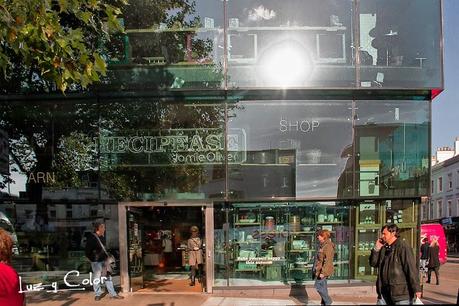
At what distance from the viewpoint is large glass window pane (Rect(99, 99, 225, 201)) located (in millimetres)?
9148

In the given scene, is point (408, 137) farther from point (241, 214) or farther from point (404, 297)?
point (404, 297)

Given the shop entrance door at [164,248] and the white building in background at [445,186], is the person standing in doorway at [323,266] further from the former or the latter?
the white building in background at [445,186]

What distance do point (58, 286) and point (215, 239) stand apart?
362 cm

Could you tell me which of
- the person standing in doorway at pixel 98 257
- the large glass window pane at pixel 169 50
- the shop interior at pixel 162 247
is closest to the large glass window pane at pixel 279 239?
the shop interior at pixel 162 247

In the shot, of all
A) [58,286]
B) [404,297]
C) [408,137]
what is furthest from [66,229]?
[408,137]

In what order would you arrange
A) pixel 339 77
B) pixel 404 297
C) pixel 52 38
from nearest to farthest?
pixel 404 297 < pixel 52 38 < pixel 339 77

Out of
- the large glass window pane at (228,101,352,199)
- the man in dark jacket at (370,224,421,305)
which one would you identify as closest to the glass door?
the large glass window pane at (228,101,352,199)

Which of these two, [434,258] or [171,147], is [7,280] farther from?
[434,258]

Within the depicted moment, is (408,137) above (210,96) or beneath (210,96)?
beneath

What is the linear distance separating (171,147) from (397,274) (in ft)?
18.8

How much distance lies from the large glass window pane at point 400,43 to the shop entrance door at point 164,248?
4.82m

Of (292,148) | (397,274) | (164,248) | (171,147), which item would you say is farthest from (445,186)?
(397,274)

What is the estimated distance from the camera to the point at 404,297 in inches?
185

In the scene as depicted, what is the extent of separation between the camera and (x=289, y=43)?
902 cm
